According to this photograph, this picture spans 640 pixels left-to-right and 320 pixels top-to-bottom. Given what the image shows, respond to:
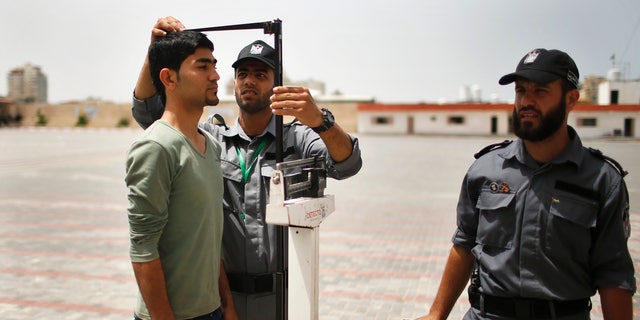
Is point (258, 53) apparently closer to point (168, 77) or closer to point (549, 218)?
point (168, 77)

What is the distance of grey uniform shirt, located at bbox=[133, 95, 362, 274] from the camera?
218cm

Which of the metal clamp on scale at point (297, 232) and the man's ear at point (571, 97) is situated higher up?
the man's ear at point (571, 97)

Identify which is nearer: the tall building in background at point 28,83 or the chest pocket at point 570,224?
the chest pocket at point 570,224

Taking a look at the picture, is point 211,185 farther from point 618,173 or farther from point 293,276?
point 618,173

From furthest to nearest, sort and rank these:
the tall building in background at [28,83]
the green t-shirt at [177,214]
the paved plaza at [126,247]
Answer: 1. the tall building in background at [28,83]
2. the paved plaza at [126,247]
3. the green t-shirt at [177,214]

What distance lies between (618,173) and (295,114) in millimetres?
1098

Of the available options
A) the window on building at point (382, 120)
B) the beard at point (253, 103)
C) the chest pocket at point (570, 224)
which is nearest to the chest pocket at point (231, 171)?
the beard at point (253, 103)

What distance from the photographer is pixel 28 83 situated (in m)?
81.1

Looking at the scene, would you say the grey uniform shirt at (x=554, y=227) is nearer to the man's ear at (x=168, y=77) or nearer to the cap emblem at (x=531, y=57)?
the cap emblem at (x=531, y=57)

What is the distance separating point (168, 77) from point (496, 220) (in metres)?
1.24

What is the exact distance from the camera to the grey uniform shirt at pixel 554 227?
5.82 ft

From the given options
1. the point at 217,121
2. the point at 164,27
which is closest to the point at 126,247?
the point at 217,121

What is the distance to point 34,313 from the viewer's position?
4520 millimetres

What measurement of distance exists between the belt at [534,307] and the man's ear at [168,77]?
1328mm
